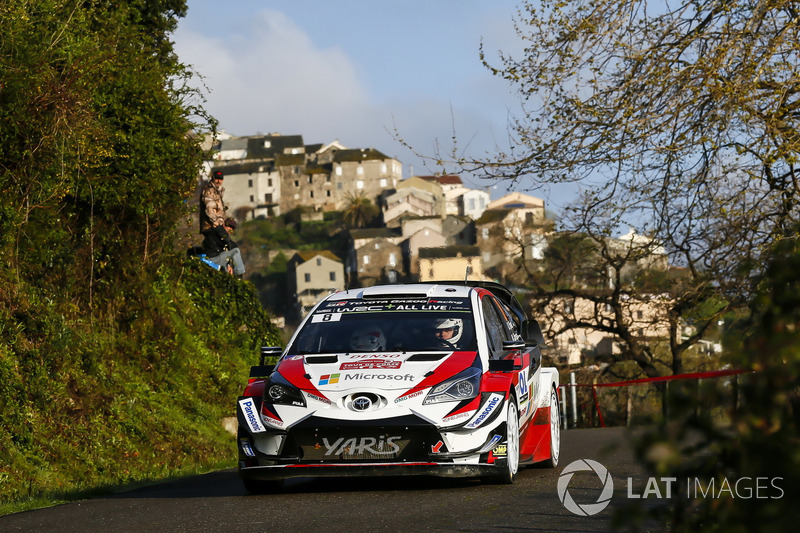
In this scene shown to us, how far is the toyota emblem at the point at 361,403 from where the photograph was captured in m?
8.47

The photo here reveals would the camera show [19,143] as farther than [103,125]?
No

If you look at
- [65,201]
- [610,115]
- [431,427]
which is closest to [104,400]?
[65,201]

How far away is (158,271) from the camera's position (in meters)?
17.4

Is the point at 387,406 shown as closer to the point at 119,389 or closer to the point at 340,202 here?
the point at 119,389

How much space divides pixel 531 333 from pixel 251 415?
10.6 feet

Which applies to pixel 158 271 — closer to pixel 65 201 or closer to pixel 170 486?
pixel 65 201

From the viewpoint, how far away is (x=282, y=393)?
28.8ft

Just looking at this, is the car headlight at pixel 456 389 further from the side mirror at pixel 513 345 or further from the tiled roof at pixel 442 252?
the tiled roof at pixel 442 252

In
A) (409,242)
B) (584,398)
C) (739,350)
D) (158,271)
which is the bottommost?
(584,398)

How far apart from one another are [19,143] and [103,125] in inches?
81.3

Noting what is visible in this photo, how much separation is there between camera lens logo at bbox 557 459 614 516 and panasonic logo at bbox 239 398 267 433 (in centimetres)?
243

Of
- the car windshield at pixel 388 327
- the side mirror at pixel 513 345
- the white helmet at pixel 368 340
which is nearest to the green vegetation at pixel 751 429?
the car windshield at pixel 388 327

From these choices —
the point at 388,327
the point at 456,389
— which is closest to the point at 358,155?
the point at 388,327

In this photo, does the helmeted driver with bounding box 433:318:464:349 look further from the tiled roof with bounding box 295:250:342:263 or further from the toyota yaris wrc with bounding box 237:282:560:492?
the tiled roof with bounding box 295:250:342:263
